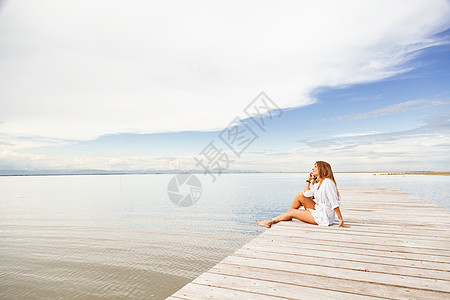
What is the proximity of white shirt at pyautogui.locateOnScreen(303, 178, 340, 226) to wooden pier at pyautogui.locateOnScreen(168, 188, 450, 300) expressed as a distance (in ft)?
0.83

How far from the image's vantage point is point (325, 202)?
5.89 metres

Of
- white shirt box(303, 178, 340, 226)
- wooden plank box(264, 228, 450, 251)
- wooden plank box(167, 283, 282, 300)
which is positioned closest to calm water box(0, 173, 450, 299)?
wooden plank box(264, 228, 450, 251)

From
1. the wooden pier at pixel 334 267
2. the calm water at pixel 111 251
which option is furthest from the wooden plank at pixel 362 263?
the calm water at pixel 111 251

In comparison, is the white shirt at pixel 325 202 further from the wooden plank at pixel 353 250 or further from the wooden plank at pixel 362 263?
the wooden plank at pixel 362 263

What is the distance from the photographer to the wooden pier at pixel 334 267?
2.78 m

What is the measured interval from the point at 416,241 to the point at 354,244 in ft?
3.98

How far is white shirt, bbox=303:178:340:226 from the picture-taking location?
222 inches

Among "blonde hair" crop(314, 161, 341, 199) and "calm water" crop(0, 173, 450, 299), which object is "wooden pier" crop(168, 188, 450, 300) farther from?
"calm water" crop(0, 173, 450, 299)

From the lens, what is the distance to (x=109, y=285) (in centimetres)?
584

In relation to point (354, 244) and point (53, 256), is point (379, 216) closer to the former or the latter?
point (354, 244)

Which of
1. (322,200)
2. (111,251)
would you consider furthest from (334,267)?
(111,251)

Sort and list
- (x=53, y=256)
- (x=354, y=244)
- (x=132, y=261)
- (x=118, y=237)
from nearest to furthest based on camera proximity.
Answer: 1. (x=354, y=244)
2. (x=132, y=261)
3. (x=53, y=256)
4. (x=118, y=237)

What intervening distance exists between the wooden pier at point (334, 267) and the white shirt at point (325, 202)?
10.0 inches

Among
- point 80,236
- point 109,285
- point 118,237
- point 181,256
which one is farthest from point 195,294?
point 80,236
